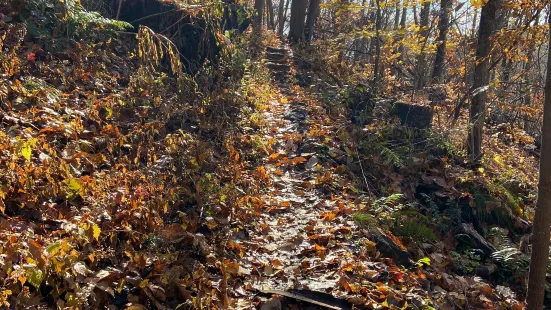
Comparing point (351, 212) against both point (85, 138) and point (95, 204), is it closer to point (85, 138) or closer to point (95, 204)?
point (95, 204)

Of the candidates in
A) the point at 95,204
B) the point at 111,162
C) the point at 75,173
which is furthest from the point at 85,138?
the point at 95,204

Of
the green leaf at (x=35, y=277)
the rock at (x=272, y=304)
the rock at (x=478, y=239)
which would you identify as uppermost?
the green leaf at (x=35, y=277)

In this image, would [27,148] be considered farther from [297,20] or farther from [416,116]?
[297,20]

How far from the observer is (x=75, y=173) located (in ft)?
16.7

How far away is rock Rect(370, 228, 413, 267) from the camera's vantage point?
206 inches

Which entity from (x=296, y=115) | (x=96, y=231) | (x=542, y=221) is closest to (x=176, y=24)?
(x=296, y=115)

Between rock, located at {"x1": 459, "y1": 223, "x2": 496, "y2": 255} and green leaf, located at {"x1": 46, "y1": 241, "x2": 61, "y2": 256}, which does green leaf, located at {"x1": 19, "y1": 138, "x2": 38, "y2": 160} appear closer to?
green leaf, located at {"x1": 46, "y1": 241, "x2": 61, "y2": 256}

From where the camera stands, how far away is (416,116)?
393 inches

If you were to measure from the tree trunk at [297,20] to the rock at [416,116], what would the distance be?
778cm

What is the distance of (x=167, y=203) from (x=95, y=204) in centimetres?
76

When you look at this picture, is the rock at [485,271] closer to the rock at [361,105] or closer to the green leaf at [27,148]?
the rock at [361,105]

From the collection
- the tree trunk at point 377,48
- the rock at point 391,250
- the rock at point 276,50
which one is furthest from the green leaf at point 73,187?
the rock at point 276,50

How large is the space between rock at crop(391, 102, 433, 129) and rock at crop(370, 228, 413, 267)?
5.02 m

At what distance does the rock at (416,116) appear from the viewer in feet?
32.5
